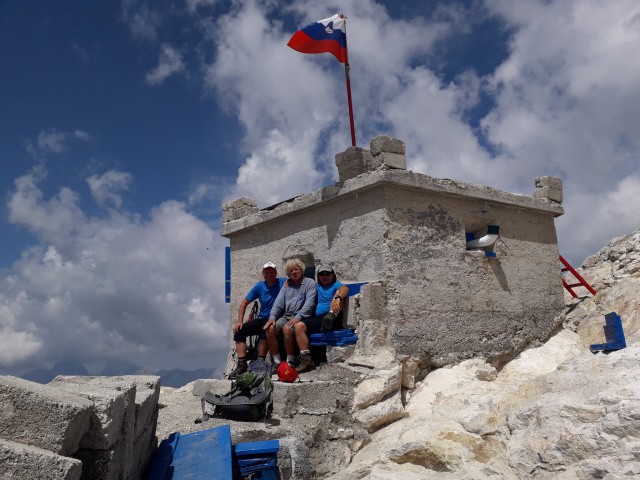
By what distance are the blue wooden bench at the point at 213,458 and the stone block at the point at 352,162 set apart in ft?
13.9

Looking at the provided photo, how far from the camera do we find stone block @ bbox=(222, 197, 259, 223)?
421 inches

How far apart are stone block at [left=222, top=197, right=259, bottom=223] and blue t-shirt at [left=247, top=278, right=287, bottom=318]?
6.40 feet

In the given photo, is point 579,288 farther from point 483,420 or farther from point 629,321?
point 483,420

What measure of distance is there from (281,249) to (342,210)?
151 centimetres

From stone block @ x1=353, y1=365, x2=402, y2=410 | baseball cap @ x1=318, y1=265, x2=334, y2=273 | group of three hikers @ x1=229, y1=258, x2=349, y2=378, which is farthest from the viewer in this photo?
baseball cap @ x1=318, y1=265, x2=334, y2=273

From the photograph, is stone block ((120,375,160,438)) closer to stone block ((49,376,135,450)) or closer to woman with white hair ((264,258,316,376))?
stone block ((49,376,135,450))

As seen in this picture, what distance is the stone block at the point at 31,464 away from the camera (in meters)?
3.19

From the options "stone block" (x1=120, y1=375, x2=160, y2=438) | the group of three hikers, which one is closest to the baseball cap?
the group of three hikers

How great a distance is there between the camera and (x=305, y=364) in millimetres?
7832

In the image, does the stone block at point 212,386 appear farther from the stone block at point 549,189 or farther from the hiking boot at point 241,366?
the stone block at point 549,189

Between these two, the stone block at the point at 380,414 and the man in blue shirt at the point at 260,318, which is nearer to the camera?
the stone block at the point at 380,414

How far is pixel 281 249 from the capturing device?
9.85 metres

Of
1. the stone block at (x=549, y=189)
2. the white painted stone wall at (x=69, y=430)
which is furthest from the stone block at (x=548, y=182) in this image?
the white painted stone wall at (x=69, y=430)

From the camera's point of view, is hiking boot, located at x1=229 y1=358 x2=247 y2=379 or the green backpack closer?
the green backpack
